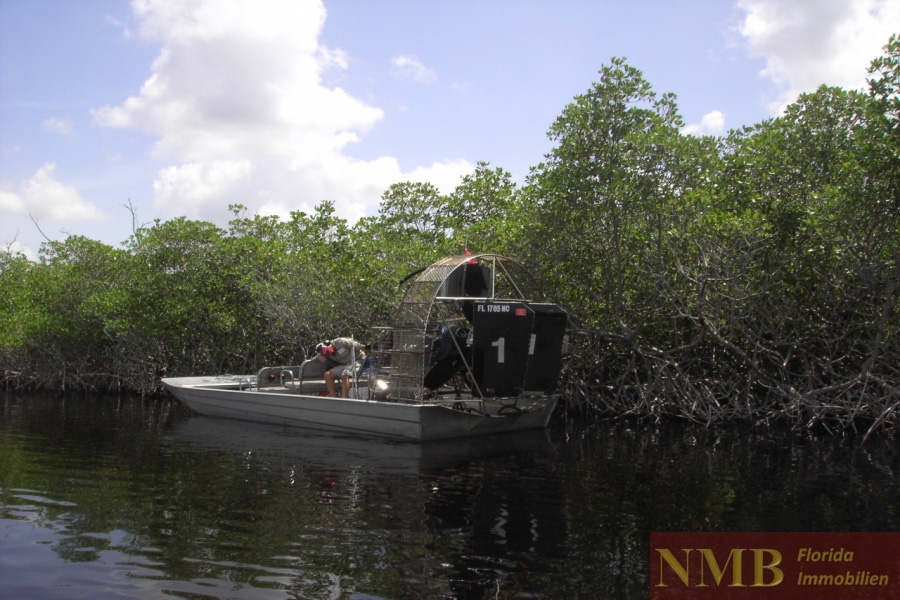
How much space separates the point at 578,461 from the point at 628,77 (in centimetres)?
736

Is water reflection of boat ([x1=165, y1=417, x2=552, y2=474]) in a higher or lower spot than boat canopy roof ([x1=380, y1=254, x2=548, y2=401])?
lower

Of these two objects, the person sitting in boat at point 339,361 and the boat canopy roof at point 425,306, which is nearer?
the boat canopy roof at point 425,306

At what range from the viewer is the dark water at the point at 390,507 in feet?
17.9

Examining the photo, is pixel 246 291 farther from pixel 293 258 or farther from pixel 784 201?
pixel 784 201

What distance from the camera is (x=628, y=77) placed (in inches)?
525

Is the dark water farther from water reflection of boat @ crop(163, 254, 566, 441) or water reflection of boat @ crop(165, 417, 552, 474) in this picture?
water reflection of boat @ crop(163, 254, 566, 441)

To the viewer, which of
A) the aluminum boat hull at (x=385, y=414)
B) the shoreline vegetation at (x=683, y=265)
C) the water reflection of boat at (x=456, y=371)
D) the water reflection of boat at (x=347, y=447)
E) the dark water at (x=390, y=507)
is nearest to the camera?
the dark water at (x=390, y=507)

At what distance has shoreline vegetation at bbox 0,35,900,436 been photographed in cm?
1224

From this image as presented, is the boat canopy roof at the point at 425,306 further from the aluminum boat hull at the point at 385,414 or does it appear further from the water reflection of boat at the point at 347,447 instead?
the water reflection of boat at the point at 347,447

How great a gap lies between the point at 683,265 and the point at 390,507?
8890 mm

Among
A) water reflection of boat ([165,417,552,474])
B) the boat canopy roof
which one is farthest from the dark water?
the boat canopy roof

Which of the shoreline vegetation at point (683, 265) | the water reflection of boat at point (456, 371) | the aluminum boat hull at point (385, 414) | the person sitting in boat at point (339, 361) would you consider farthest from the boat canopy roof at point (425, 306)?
the shoreline vegetation at point (683, 265)

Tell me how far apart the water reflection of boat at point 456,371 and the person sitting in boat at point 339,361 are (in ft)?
→ 0.85

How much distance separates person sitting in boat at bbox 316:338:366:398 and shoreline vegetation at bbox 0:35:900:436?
2.84 m
